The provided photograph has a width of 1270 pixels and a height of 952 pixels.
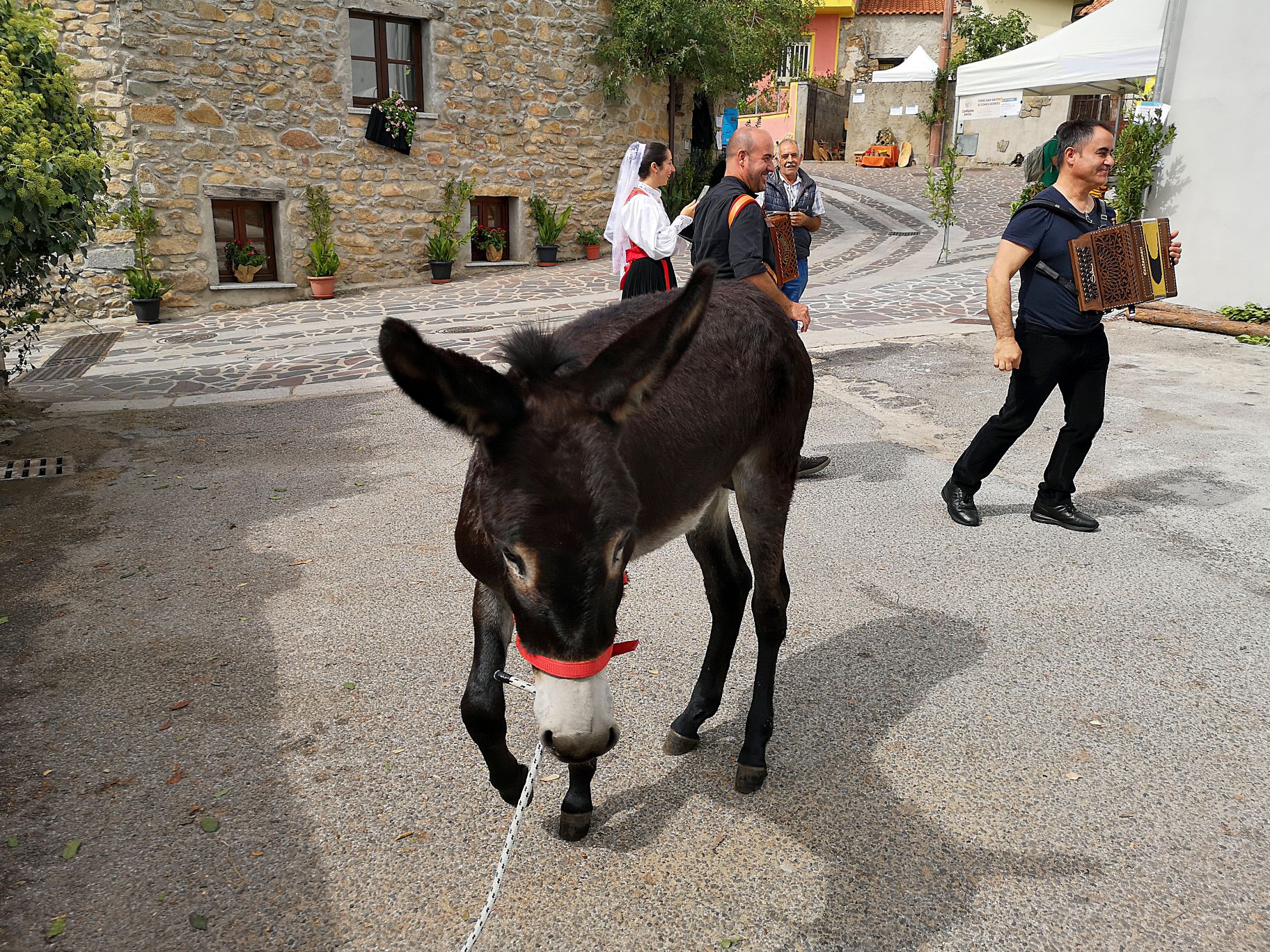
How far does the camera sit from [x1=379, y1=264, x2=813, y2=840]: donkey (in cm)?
182

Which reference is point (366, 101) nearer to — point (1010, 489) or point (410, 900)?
point (1010, 489)

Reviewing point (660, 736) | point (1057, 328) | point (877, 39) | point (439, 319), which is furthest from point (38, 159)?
point (877, 39)

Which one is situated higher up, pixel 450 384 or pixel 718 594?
pixel 450 384

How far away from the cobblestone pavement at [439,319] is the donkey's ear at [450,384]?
10.4 feet

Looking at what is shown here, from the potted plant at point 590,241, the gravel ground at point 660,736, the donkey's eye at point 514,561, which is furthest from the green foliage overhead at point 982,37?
the donkey's eye at point 514,561

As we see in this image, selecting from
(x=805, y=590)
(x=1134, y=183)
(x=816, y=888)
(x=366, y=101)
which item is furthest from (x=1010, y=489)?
(x=366, y=101)

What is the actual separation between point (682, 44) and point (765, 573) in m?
16.0

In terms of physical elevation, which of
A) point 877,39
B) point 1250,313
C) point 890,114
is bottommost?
point 1250,313

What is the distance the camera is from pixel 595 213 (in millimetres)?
17281

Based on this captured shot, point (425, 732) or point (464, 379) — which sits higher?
point (464, 379)

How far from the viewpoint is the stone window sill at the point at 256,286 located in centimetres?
1303

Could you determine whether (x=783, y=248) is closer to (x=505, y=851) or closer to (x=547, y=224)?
(x=505, y=851)

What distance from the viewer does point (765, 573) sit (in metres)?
3.05

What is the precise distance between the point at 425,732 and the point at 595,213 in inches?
604
